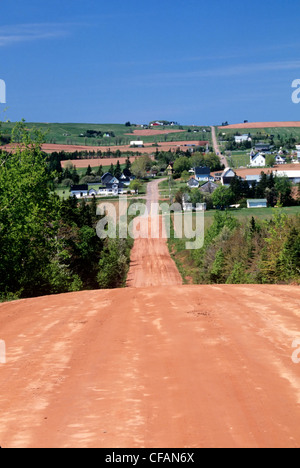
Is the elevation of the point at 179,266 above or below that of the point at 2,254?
below

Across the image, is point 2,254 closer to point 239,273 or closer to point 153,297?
point 153,297

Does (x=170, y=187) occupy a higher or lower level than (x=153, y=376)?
higher

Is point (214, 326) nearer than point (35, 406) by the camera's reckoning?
No

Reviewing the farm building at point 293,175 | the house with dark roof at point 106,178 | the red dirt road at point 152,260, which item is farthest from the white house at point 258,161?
the red dirt road at point 152,260

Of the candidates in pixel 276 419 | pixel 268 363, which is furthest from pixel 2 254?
pixel 276 419

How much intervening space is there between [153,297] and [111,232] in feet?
156

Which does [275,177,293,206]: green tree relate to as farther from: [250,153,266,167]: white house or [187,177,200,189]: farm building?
[250,153,266,167]: white house

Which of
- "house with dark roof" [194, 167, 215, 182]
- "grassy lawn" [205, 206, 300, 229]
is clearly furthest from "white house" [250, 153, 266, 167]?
"grassy lawn" [205, 206, 300, 229]

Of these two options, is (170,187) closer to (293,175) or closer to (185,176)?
(185,176)

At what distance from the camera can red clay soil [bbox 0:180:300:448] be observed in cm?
729

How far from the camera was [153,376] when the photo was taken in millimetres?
9391

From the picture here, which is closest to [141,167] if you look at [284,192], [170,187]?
[170,187]

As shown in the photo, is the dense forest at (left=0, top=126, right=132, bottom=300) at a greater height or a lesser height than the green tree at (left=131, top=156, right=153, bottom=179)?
lesser

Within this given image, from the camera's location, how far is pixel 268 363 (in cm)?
991
